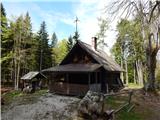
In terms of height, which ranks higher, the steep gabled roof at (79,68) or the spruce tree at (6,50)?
the spruce tree at (6,50)

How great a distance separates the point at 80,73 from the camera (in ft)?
77.7

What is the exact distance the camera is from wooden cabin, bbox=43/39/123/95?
2238 cm

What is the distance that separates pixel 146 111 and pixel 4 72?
31.7 metres

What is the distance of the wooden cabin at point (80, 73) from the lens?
73.4ft

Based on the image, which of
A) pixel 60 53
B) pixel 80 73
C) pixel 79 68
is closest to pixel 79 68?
pixel 79 68

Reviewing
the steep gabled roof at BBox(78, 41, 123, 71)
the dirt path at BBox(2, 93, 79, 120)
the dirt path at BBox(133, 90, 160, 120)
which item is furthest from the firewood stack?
the steep gabled roof at BBox(78, 41, 123, 71)

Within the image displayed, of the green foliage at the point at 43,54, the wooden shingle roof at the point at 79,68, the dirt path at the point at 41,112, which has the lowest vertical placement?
the dirt path at the point at 41,112

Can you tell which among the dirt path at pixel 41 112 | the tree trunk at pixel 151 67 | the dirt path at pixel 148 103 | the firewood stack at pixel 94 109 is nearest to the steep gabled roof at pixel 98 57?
the tree trunk at pixel 151 67

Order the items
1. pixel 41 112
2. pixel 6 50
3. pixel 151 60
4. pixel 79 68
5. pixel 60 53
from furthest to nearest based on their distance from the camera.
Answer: pixel 60 53, pixel 6 50, pixel 79 68, pixel 151 60, pixel 41 112

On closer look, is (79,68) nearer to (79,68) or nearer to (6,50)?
(79,68)

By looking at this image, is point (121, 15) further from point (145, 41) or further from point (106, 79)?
point (106, 79)

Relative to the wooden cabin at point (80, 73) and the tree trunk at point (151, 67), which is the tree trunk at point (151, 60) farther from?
the wooden cabin at point (80, 73)

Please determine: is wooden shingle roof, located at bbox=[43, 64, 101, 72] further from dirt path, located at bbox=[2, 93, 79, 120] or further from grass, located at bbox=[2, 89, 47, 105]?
dirt path, located at bbox=[2, 93, 79, 120]

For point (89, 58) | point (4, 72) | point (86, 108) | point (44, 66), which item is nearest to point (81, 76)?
point (89, 58)
